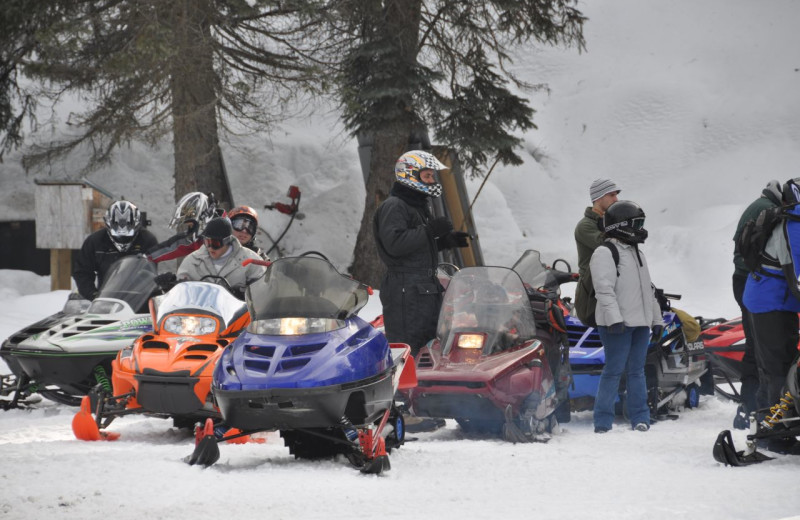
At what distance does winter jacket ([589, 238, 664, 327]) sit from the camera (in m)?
7.73

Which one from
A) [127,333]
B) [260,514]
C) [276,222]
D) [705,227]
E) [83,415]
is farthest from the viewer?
[705,227]

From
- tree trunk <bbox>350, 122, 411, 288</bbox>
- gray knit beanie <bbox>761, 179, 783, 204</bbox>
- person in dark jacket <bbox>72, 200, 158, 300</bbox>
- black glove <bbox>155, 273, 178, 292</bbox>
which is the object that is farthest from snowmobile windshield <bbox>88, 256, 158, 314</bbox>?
tree trunk <bbox>350, 122, 411, 288</bbox>

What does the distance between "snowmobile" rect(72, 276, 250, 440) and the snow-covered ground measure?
0.28m

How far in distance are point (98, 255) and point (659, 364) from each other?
17.6ft

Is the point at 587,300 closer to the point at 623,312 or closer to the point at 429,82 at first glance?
the point at 623,312

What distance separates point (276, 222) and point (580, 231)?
1337 cm

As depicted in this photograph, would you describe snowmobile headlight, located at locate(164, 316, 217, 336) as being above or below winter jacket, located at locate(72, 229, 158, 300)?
below

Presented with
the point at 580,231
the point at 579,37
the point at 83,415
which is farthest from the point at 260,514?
the point at 579,37

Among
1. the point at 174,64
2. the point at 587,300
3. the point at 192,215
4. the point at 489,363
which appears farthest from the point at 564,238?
the point at 489,363

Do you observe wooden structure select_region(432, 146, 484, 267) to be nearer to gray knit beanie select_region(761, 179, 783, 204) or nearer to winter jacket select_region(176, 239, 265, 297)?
winter jacket select_region(176, 239, 265, 297)

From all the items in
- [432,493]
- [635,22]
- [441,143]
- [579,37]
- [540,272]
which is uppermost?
[635,22]

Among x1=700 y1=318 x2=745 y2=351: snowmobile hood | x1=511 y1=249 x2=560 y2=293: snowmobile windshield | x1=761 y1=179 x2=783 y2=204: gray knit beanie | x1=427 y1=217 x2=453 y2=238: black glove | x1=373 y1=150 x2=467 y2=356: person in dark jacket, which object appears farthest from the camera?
x1=700 y1=318 x2=745 y2=351: snowmobile hood

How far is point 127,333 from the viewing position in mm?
8180

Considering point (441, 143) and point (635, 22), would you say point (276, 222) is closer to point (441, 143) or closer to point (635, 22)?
point (441, 143)
